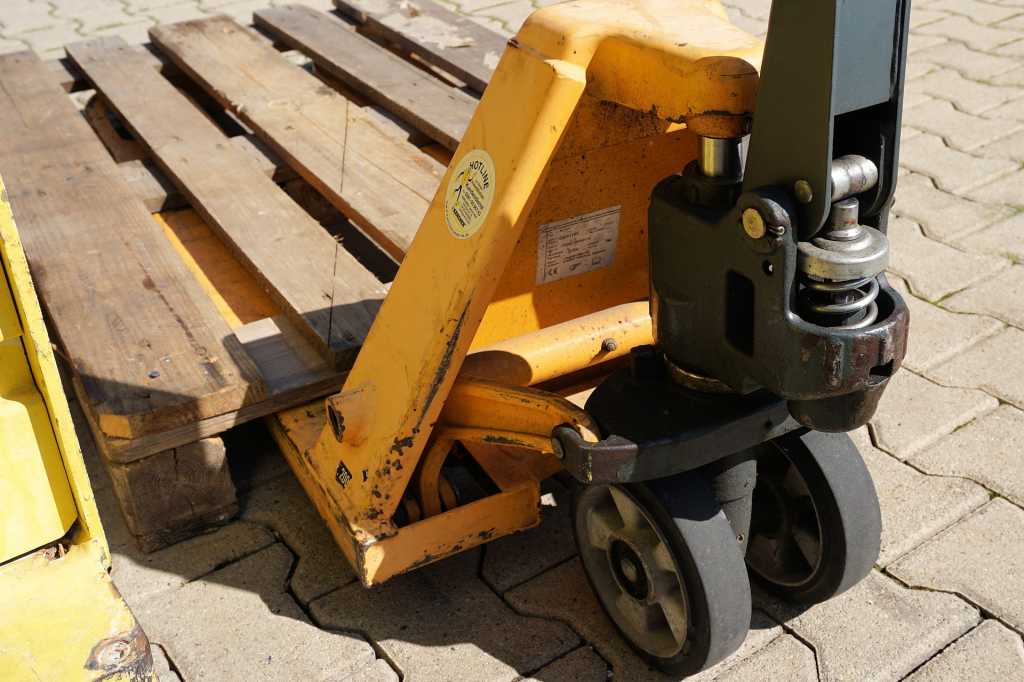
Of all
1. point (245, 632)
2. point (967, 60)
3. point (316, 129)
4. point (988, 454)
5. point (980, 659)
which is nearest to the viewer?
point (980, 659)

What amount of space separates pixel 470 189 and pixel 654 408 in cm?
44

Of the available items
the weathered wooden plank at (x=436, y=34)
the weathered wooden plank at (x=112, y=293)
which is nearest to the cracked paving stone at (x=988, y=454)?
the weathered wooden plank at (x=112, y=293)

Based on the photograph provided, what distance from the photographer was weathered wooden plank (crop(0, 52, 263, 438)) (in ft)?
7.04

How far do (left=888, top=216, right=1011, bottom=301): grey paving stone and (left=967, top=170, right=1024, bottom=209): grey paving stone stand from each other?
0.32 meters

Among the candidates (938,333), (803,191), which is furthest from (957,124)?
(803,191)

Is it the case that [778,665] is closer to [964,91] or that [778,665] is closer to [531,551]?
[531,551]

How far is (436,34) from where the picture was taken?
3826 mm

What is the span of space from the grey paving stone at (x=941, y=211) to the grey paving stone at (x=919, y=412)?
0.74m

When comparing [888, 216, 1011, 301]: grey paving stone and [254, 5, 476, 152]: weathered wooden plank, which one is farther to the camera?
[254, 5, 476, 152]: weathered wooden plank

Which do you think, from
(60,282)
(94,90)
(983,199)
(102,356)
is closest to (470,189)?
(102,356)

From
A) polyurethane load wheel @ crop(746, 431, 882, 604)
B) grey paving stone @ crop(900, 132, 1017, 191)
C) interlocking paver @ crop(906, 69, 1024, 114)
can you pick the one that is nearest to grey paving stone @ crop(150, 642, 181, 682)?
polyurethane load wheel @ crop(746, 431, 882, 604)

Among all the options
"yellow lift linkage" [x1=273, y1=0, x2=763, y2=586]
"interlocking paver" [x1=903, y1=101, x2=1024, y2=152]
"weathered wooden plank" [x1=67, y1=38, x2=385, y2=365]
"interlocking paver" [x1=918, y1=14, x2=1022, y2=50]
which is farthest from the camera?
"interlocking paver" [x1=918, y1=14, x2=1022, y2=50]

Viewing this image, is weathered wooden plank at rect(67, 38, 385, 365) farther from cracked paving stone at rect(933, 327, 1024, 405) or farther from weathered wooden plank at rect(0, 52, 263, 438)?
cracked paving stone at rect(933, 327, 1024, 405)

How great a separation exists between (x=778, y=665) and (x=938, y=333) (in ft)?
3.93
